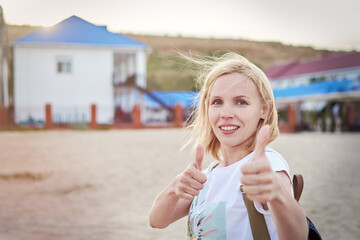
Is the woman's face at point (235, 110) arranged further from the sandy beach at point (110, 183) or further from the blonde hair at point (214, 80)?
the sandy beach at point (110, 183)

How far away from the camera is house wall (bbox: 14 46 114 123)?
1493 centimetres

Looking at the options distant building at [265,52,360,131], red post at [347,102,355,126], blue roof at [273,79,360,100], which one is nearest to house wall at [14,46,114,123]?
distant building at [265,52,360,131]

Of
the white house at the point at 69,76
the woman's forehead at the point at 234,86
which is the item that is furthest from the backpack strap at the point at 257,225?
the white house at the point at 69,76

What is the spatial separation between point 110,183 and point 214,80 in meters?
5.17

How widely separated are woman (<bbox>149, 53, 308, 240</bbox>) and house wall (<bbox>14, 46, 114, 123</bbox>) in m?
13.9

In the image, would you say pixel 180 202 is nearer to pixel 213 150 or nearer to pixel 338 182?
pixel 213 150

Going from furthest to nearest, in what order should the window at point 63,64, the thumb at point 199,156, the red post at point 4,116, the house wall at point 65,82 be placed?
1. the window at point 63,64
2. the house wall at point 65,82
3. the red post at point 4,116
4. the thumb at point 199,156

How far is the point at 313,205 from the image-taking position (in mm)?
4625

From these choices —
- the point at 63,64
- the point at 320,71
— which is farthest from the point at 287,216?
the point at 320,71

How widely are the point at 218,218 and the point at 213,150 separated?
260 mm

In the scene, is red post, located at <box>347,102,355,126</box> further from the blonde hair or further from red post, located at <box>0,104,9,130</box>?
the blonde hair

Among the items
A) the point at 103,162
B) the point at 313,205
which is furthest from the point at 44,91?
the point at 313,205

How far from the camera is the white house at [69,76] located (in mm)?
14742

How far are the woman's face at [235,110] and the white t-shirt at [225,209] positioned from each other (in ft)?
0.20
